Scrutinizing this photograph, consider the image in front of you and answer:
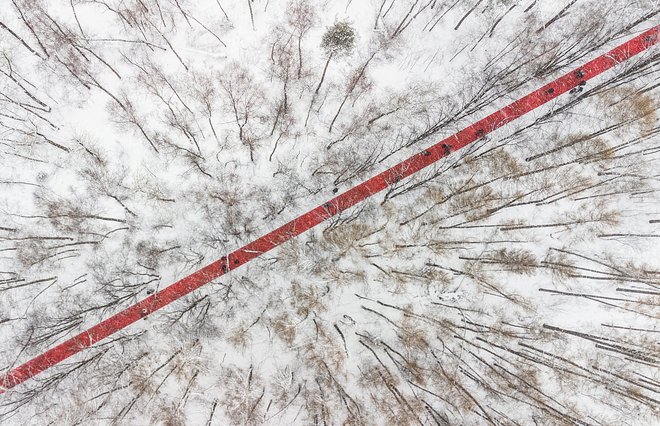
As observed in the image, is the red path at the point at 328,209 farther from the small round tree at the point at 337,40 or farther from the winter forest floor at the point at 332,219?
the small round tree at the point at 337,40

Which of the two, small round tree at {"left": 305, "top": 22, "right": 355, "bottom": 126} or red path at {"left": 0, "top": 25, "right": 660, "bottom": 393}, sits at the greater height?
small round tree at {"left": 305, "top": 22, "right": 355, "bottom": 126}

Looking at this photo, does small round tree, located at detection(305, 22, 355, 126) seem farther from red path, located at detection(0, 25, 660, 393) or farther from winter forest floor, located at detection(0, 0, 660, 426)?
red path, located at detection(0, 25, 660, 393)

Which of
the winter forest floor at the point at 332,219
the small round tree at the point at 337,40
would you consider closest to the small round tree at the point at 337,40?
the small round tree at the point at 337,40

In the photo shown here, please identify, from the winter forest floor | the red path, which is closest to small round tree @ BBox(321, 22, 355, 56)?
the winter forest floor

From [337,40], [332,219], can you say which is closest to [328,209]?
[332,219]

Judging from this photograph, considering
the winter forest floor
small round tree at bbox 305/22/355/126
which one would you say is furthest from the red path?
small round tree at bbox 305/22/355/126

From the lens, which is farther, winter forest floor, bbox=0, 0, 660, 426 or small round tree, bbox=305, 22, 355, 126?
small round tree, bbox=305, 22, 355, 126

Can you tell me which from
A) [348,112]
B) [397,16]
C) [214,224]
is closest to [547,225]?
[348,112]

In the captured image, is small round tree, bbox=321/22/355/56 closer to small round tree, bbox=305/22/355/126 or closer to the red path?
small round tree, bbox=305/22/355/126
